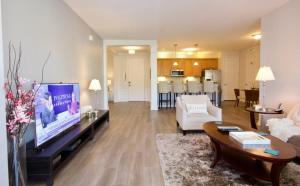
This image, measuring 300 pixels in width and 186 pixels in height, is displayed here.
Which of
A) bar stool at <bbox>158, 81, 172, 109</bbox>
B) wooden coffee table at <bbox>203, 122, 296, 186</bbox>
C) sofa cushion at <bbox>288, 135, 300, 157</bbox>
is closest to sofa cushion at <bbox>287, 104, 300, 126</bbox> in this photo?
sofa cushion at <bbox>288, 135, 300, 157</bbox>

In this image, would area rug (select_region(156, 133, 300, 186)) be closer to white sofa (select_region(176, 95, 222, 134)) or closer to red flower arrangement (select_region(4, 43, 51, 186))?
white sofa (select_region(176, 95, 222, 134))

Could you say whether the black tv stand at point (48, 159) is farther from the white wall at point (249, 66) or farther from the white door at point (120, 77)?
the white wall at point (249, 66)

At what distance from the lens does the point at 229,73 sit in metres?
10.6

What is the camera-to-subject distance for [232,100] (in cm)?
1067

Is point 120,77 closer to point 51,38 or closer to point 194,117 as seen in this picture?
point 194,117

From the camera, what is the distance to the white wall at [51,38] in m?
2.33

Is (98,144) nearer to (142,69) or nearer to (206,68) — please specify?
(142,69)

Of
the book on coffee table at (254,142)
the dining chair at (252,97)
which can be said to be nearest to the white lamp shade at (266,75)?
the book on coffee table at (254,142)

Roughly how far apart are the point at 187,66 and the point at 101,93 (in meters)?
5.10

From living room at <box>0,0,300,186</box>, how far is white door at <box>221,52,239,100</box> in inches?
152

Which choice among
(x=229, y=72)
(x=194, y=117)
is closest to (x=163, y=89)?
(x=194, y=117)

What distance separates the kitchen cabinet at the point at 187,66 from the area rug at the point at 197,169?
679 cm

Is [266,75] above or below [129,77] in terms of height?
below

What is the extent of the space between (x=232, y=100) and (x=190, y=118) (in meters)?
→ 7.41
